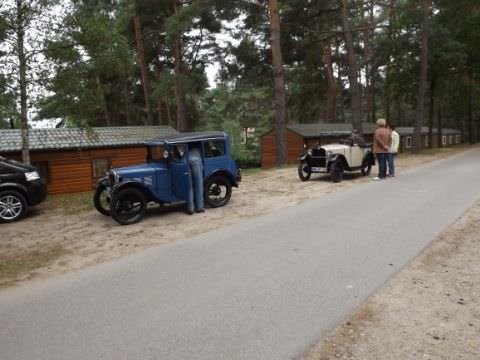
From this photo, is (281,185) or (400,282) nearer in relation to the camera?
(400,282)

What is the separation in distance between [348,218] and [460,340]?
4.61m

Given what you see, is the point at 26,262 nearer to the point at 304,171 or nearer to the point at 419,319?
the point at 419,319

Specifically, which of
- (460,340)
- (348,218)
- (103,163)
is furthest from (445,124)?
(460,340)

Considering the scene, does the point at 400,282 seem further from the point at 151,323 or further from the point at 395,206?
the point at 395,206

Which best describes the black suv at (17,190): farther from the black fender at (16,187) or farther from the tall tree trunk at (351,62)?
the tall tree trunk at (351,62)

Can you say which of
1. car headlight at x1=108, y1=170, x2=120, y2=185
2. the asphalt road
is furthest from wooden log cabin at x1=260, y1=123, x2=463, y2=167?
the asphalt road

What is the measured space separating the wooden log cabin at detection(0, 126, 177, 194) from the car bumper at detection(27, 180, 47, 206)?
957 centimetres

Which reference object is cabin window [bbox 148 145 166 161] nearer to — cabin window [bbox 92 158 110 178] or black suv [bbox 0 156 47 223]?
black suv [bbox 0 156 47 223]

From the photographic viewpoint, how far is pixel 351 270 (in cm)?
507

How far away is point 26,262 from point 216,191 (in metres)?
5.03

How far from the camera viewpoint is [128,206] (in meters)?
8.60

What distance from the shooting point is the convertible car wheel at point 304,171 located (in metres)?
13.5

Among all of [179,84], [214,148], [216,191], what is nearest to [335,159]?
[216,191]

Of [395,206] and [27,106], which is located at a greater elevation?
[27,106]
